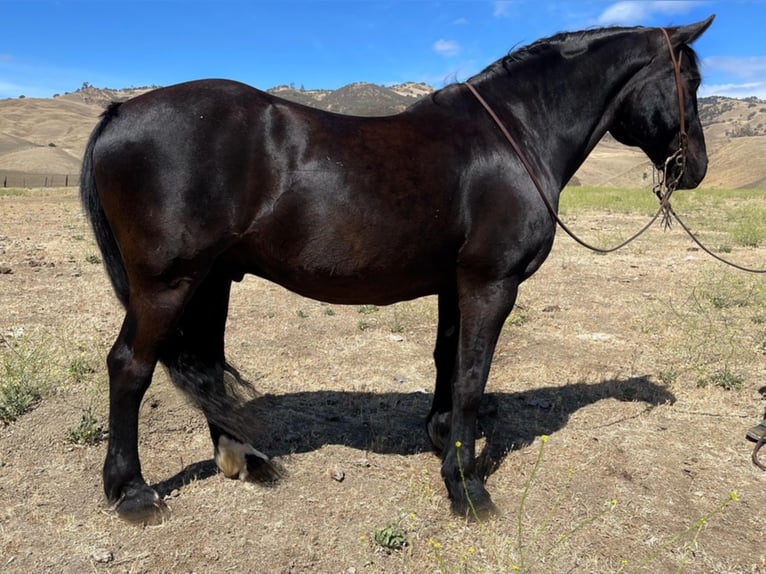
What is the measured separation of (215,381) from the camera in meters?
3.49

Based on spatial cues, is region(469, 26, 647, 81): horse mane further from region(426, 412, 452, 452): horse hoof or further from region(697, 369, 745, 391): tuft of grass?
region(697, 369, 745, 391): tuft of grass

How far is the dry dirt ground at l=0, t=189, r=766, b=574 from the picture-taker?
288cm

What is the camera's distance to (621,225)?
16.9 metres

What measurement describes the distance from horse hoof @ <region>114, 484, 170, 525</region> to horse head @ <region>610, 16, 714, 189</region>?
3744 millimetres

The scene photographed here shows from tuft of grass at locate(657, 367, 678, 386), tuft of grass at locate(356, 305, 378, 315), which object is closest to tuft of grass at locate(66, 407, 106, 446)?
tuft of grass at locate(356, 305, 378, 315)

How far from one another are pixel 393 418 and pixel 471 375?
1.47m

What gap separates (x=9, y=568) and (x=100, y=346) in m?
3.36

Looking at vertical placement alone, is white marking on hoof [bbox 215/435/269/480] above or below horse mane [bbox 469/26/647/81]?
below

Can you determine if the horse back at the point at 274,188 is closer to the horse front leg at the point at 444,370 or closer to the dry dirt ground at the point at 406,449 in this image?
the horse front leg at the point at 444,370

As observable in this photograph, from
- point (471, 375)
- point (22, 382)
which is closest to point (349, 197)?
point (471, 375)

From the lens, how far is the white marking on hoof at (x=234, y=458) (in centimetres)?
351

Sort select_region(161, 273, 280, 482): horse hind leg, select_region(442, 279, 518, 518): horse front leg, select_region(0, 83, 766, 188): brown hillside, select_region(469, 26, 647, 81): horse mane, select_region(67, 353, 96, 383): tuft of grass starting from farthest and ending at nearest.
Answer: select_region(0, 83, 766, 188): brown hillside, select_region(67, 353, 96, 383): tuft of grass, select_region(469, 26, 647, 81): horse mane, select_region(161, 273, 280, 482): horse hind leg, select_region(442, 279, 518, 518): horse front leg

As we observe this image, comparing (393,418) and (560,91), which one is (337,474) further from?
(560,91)

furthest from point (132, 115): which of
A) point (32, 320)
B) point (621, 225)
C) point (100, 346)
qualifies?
point (621, 225)
